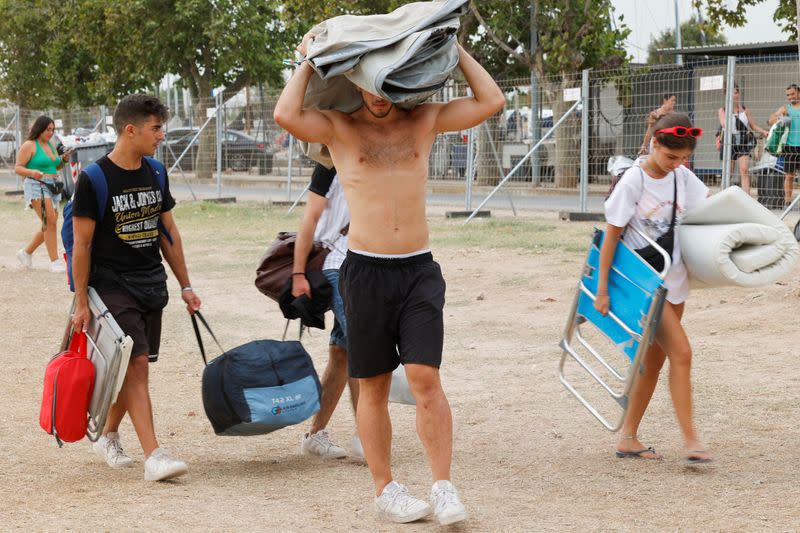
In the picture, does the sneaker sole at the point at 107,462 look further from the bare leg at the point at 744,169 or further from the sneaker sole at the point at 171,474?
the bare leg at the point at 744,169

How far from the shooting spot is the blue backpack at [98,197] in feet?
16.7

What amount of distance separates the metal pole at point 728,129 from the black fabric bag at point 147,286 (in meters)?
10.5

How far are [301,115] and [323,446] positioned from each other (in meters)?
1.82

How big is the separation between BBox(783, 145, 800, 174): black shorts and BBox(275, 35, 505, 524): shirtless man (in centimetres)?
1082

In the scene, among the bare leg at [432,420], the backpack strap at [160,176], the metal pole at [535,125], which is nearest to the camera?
the bare leg at [432,420]

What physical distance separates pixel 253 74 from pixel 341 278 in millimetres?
25539

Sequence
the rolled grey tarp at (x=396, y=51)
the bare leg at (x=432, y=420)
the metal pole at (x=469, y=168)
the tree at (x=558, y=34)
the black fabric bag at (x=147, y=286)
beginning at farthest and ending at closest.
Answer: the tree at (x=558, y=34)
the metal pole at (x=469, y=168)
the black fabric bag at (x=147, y=286)
the bare leg at (x=432, y=420)
the rolled grey tarp at (x=396, y=51)

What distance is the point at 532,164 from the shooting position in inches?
728

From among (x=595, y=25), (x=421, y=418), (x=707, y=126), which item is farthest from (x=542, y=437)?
(x=595, y=25)

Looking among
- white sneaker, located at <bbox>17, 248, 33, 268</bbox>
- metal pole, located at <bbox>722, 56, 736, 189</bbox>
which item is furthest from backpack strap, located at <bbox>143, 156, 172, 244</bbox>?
metal pole, located at <bbox>722, 56, 736, 189</bbox>

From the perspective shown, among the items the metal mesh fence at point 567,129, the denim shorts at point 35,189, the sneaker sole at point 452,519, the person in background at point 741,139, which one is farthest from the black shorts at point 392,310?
the person in background at point 741,139

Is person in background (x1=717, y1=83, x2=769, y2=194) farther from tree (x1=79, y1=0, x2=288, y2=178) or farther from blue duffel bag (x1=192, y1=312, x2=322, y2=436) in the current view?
tree (x1=79, y1=0, x2=288, y2=178)

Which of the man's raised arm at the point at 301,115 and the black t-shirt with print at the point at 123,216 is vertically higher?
the man's raised arm at the point at 301,115

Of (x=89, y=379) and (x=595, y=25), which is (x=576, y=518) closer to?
(x=89, y=379)
